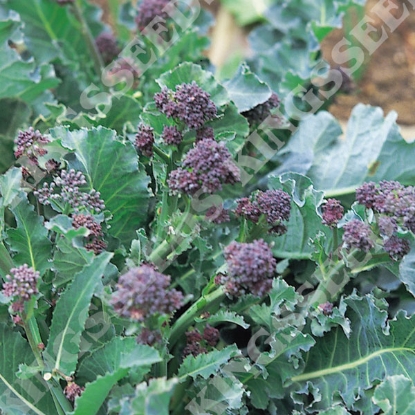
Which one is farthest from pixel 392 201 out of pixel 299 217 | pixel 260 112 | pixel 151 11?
pixel 151 11

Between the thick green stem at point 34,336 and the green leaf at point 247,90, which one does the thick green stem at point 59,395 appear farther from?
the green leaf at point 247,90

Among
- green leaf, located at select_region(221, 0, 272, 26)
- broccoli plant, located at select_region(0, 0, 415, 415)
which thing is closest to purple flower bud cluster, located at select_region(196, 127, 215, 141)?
broccoli plant, located at select_region(0, 0, 415, 415)

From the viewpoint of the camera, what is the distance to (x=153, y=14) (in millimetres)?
1408

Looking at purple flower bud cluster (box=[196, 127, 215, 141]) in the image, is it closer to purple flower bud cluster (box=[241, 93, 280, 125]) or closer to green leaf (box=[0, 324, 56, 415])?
purple flower bud cluster (box=[241, 93, 280, 125])

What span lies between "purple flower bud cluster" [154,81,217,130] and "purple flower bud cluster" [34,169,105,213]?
0.58 feet

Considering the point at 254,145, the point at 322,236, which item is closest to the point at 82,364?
the point at 322,236

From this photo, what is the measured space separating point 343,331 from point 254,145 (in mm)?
428

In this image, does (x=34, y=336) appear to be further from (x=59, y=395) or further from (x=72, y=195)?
(x=72, y=195)

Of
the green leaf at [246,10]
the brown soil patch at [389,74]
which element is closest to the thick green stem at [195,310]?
the brown soil patch at [389,74]

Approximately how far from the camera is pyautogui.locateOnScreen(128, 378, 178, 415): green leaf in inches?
28.8

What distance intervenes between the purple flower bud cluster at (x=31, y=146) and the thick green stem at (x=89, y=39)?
681 mm

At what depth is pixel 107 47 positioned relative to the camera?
167cm

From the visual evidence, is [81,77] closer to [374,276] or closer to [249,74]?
[249,74]

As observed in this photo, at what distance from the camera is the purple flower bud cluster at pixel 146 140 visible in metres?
0.97
